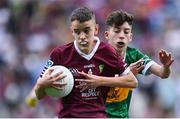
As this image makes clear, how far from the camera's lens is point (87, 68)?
859 centimetres

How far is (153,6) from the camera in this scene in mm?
17250

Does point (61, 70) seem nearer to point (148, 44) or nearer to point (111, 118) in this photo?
point (111, 118)

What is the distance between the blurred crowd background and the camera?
1538cm

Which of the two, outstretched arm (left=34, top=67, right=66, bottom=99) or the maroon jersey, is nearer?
outstretched arm (left=34, top=67, right=66, bottom=99)

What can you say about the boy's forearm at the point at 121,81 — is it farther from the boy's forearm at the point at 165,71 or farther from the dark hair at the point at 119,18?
the dark hair at the point at 119,18

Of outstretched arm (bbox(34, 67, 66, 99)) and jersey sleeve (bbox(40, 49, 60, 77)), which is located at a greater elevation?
jersey sleeve (bbox(40, 49, 60, 77))

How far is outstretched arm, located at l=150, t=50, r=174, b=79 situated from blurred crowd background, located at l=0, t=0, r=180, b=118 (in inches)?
218

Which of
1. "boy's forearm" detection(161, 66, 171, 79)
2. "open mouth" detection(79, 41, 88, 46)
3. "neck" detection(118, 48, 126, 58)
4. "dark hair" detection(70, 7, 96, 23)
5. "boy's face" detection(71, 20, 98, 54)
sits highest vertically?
"dark hair" detection(70, 7, 96, 23)

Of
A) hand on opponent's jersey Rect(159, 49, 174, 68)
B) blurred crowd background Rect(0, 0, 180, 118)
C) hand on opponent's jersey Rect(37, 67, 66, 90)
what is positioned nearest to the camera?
hand on opponent's jersey Rect(37, 67, 66, 90)

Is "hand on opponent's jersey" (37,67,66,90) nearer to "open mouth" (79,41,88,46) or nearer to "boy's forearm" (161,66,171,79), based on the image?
"open mouth" (79,41,88,46)

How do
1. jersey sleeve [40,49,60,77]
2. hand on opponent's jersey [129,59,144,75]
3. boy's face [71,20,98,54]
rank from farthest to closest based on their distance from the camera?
hand on opponent's jersey [129,59,144,75] → jersey sleeve [40,49,60,77] → boy's face [71,20,98,54]

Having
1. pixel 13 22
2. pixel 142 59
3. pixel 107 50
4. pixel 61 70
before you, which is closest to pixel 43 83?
pixel 61 70

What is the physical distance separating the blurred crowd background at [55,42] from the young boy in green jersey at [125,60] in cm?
546

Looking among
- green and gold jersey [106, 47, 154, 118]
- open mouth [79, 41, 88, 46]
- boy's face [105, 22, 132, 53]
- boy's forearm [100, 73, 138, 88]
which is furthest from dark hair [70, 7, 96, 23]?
green and gold jersey [106, 47, 154, 118]
